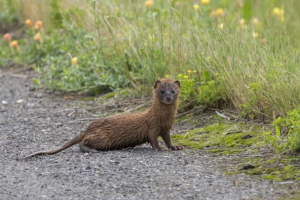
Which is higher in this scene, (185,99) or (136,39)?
(136,39)

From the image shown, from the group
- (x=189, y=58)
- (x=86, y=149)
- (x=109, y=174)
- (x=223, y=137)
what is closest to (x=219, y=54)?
(x=189, y=58)

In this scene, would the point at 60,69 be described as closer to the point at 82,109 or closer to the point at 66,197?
the point at 82,109

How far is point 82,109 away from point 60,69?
66.1 inches

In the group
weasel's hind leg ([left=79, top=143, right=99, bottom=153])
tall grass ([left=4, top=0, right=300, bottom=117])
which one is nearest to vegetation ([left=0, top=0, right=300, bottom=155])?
tall grass ([left=4, top=0, right=300, bottom=117])

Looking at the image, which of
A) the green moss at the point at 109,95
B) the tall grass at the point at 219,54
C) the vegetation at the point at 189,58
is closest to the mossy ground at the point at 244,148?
the vegetation at the point at 189,58

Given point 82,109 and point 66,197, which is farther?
point 82,109

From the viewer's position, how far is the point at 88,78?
26.9 ft

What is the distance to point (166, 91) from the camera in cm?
562

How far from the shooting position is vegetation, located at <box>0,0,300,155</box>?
5.74 meters

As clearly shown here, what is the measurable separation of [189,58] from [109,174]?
104 inches

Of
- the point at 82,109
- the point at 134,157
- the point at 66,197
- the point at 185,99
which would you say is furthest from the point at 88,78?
the point at 66,197

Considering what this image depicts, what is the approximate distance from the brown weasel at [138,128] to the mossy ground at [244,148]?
0.38 metres

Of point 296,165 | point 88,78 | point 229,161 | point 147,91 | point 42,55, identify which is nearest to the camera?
point 296,165

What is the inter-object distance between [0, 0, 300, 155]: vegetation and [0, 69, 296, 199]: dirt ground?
67 cm
